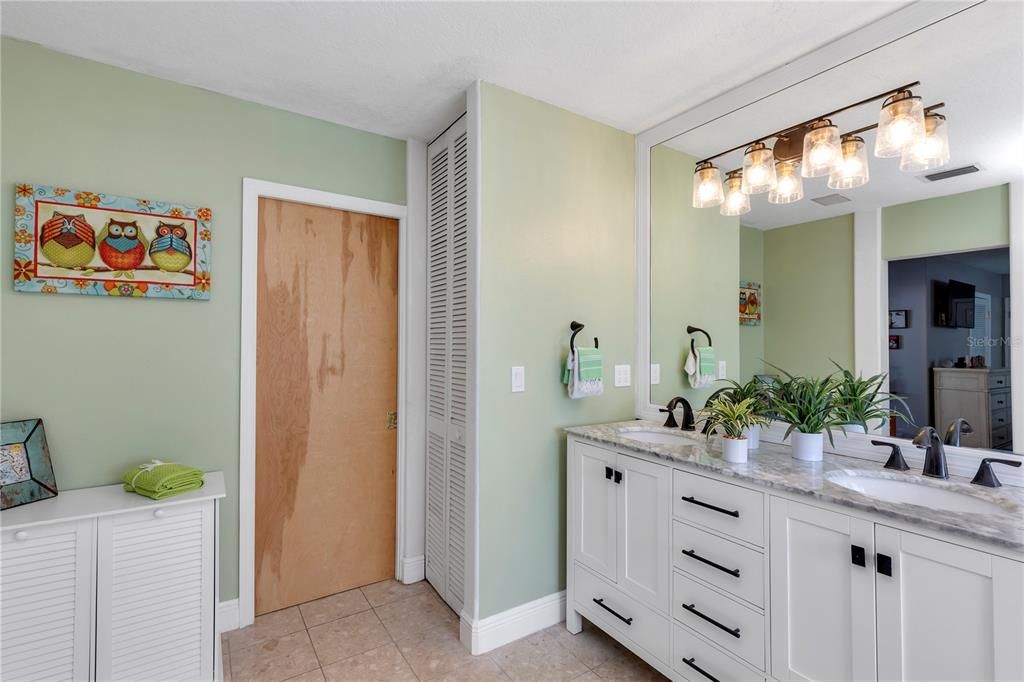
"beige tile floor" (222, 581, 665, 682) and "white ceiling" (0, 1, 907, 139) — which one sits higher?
"white ceiling" (0, 1, 907, 139)

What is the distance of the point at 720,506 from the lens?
5.47 ft

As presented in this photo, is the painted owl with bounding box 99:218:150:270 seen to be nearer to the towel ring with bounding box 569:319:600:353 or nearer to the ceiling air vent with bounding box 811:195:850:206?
the towel ring with bounding box 569:319:600:353

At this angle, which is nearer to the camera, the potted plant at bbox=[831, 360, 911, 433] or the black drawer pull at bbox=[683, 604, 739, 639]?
the black drawer pull at bbox=[683, 604, 739, 639]

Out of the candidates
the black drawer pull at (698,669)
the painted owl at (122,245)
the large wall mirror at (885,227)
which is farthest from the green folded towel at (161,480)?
the large wall mirror at (885,227)

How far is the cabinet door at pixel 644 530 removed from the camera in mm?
1862

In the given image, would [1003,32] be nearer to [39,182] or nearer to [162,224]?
[162,224]

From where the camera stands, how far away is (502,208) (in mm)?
2234

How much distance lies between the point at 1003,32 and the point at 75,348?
11.1 feet

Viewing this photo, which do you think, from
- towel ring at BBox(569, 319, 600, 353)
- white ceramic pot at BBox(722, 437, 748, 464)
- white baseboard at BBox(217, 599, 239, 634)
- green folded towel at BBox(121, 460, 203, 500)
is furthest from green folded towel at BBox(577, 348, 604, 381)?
white baseboard at BBox(217, 599, 239, 634)

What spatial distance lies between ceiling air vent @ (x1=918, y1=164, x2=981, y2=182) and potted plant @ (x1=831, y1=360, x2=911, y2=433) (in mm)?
677

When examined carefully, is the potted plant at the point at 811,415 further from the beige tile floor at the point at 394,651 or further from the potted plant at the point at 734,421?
the beige tile floor at the point at 394,651

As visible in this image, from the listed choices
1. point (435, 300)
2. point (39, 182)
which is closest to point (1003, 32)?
point (435, 300)

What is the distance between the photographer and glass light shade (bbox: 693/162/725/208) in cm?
234

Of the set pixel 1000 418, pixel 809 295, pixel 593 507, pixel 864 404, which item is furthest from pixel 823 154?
pixel 593 507
